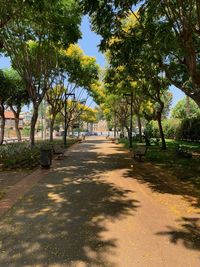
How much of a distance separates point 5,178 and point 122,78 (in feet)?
47.4

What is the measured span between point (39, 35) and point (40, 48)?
192 cm

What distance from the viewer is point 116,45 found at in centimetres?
1536

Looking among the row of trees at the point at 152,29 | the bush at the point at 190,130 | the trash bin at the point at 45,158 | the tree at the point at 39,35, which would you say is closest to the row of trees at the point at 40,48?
the tree at the point at 39,35

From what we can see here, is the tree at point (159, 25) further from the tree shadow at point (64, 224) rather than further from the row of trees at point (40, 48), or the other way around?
the tree shadow at point (64, 224)

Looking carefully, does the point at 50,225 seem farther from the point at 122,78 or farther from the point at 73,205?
the point at 122,78

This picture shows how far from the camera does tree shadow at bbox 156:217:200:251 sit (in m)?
5.83

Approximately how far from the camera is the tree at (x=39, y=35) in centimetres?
1610

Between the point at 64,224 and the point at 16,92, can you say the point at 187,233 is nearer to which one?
A: the point at 64,224

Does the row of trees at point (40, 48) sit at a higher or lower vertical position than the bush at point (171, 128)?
higher

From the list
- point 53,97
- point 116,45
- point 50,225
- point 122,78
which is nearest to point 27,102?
point 53,97

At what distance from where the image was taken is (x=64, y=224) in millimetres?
6895

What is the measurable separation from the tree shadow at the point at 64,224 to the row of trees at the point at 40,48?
6123 mm

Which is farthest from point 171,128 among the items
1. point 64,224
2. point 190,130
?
point 64,224

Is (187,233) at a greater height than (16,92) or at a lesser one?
lesser
